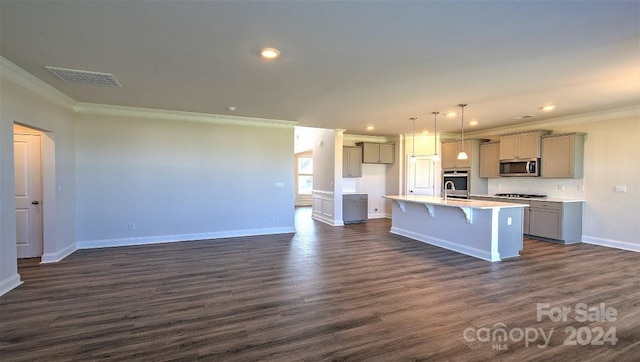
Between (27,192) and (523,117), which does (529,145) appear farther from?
(27,192)

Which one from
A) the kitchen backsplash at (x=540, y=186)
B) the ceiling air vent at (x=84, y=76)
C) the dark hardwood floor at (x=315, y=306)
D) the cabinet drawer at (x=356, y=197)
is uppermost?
the ceiling air vent at (x=84, y=76)

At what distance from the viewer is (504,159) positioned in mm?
7137

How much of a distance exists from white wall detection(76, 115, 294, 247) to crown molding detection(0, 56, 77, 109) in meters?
0.71

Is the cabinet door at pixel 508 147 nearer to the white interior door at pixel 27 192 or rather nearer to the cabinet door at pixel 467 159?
the cabinet door at pixel 467 159

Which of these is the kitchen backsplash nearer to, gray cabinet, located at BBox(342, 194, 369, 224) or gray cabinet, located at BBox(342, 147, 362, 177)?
gray cabinet, located at BBox(342, 194, 369, 224)

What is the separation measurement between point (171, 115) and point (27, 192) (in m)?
2.49

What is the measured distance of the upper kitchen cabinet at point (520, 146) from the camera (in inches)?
256

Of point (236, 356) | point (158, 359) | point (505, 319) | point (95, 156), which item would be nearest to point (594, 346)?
point (505, 319)

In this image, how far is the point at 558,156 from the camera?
623 cm

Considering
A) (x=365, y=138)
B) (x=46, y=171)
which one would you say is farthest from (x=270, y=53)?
(x=365, y=138)

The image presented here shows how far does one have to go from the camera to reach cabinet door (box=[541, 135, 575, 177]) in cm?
603

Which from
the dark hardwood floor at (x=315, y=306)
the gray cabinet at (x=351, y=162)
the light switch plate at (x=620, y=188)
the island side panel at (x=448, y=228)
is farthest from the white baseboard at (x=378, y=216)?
the light switch plate at (x=620, y=188)

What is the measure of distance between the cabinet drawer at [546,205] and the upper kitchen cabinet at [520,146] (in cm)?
100

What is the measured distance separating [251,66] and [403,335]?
3.07 metres
